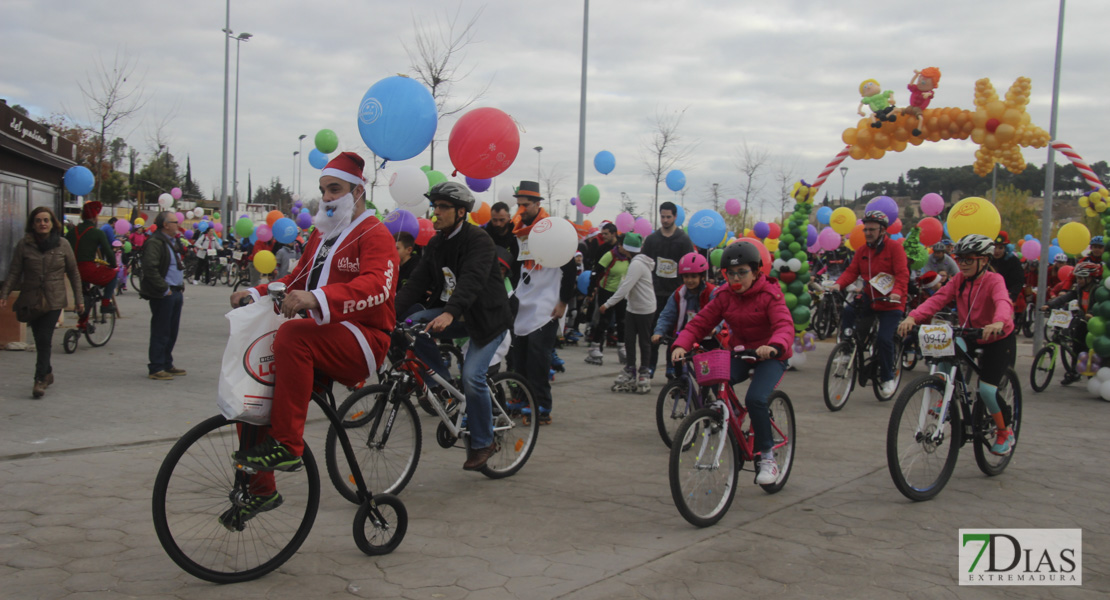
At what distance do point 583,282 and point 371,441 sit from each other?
10.2 metres

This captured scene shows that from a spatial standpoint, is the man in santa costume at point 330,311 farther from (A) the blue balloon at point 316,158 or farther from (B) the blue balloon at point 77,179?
(B) the blue balloon at point 77,179

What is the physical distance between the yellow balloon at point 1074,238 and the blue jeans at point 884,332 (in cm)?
462

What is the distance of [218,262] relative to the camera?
94.2 feet

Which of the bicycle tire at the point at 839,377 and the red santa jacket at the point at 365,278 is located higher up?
the red santa jacket at the point at 365,278

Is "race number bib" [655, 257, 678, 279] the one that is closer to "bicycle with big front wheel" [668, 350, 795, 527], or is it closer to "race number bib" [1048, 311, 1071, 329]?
"bicycle with big front wheel" [668, 350, 795, 527]

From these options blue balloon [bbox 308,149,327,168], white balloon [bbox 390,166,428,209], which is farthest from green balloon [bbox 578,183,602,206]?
white balloon [bbox 390,166,428,209]

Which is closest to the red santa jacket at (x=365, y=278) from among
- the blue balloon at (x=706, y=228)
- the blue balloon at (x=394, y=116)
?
the blue balloon at (x=394, y=116)

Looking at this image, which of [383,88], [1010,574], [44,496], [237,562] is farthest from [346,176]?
[1010,574]

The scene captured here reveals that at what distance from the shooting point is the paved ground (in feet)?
13.0

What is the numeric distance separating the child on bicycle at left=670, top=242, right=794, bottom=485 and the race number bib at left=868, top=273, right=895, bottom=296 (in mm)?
4380

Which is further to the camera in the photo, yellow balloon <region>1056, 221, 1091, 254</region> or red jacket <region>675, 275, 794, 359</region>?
yellow balloon <region>1056, 221, 1091, 254</region>

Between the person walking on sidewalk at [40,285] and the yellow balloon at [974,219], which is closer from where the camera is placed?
the person walking on sidewalk at [40,285]

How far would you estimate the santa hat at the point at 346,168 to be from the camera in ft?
13.6

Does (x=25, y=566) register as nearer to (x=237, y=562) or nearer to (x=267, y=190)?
(x=237, y=562)
